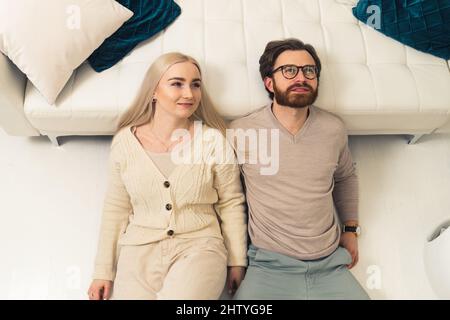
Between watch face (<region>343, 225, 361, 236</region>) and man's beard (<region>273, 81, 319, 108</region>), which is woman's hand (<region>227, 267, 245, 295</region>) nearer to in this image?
watch face (<region>343, 225, 361, 236</region>)

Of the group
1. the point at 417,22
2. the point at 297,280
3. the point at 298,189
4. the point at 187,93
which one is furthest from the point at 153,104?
the point at 417,22

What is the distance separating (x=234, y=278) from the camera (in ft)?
4.67

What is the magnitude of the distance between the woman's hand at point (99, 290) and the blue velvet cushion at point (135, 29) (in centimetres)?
77

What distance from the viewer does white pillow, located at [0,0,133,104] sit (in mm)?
1370

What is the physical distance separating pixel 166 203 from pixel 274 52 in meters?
0.65

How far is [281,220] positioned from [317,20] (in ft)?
2.88

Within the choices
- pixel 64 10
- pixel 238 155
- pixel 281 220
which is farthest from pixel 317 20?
pixel 64 10

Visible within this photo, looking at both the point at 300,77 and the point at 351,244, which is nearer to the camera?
the point at 300,77

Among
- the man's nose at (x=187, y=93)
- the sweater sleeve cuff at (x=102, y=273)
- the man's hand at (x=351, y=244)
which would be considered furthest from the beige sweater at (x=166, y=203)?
the man's hand at (x=351, y=244)

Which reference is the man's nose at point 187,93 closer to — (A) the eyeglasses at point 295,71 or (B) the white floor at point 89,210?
(A) the eyeglasses at point 295,71

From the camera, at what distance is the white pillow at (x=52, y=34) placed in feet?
4.50

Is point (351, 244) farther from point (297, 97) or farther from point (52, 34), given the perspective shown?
point (52, 34)

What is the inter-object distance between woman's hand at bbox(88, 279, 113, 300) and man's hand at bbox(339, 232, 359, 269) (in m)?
0.88
